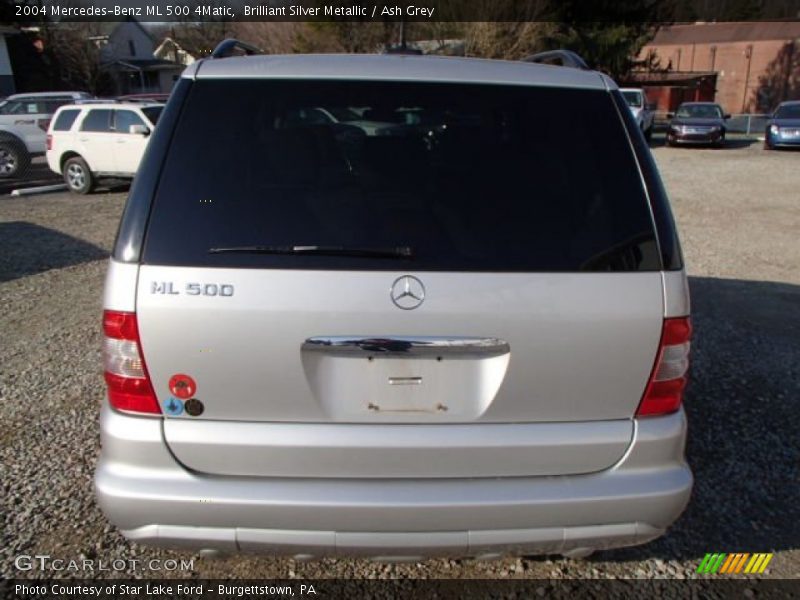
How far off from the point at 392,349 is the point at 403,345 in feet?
0.11

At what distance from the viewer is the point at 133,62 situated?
48.3 m

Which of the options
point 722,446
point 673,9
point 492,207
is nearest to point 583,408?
point 492,207

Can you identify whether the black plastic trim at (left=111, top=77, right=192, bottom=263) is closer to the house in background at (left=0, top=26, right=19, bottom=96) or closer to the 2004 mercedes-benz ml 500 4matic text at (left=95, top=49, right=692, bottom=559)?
the 2004 mercedes-benz ml 500 4matic text at (left=95, top=49, right=692, bottom=559)

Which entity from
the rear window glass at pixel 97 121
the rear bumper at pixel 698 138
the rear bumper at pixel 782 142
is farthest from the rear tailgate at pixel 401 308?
the rear bumper at pixel 698 138

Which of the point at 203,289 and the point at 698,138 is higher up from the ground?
the point at 203,289

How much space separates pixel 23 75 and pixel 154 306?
42.4m

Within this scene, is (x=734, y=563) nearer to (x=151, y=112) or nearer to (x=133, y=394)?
(x=133, y=394)

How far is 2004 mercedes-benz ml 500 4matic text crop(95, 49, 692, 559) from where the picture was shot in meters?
1.85

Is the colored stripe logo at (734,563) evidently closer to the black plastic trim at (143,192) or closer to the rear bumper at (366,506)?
the rear bumper at (366,506)

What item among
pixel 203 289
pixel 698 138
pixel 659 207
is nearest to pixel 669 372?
pixel 659 207

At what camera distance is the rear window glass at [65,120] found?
13.0m

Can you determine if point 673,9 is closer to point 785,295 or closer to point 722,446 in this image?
point 785,295

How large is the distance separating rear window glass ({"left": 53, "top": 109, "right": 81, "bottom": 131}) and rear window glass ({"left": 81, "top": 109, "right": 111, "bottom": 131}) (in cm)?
39

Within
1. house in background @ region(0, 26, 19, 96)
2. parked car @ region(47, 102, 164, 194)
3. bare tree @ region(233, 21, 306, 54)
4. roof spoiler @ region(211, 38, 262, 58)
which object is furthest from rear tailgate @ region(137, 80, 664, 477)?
house in background @ region(0, 26, 19, 96)
